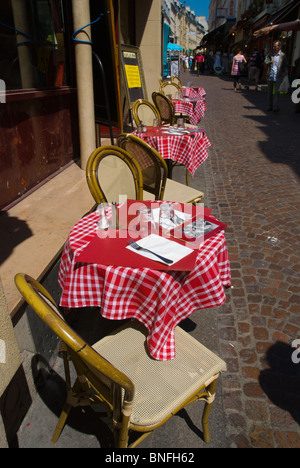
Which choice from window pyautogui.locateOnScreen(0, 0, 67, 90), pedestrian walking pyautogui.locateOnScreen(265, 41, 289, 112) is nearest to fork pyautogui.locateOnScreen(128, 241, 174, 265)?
window pyautogui.locateOnScreen(0, 0, 67, 90)

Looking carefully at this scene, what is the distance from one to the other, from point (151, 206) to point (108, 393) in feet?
4.21

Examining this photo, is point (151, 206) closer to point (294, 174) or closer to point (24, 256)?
point (24, 256)

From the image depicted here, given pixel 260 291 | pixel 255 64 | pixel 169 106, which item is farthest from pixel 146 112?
pixel 255 64

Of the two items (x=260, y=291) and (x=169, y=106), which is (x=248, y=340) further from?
(x=169, y=106)

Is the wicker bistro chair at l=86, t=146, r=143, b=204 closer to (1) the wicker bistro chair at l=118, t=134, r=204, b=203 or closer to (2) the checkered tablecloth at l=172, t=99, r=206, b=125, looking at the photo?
(1) the wicker bistro chair at l=118, t=134, r=204, b=203

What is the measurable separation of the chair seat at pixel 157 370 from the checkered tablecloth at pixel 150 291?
0.07 meters

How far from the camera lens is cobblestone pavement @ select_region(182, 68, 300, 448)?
77.8 inches

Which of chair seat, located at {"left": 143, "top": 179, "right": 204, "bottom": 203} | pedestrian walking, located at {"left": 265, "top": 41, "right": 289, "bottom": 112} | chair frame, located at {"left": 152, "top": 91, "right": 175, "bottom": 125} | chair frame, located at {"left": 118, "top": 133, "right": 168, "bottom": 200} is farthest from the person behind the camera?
pedestrian walking, located at {"left": 265, "top": 41, "right": 289, "bottom": 112}

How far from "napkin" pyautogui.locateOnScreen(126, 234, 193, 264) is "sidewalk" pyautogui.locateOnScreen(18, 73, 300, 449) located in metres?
0.98

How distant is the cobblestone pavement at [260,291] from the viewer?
6.48 feet

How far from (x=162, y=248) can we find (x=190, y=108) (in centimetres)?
694

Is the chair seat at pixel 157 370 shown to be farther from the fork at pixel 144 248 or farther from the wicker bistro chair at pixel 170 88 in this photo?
the wicker bistro chair at pixel 170 88

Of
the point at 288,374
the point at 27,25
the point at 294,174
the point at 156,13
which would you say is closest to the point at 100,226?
the point at 288,374

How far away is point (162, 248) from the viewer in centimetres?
183
